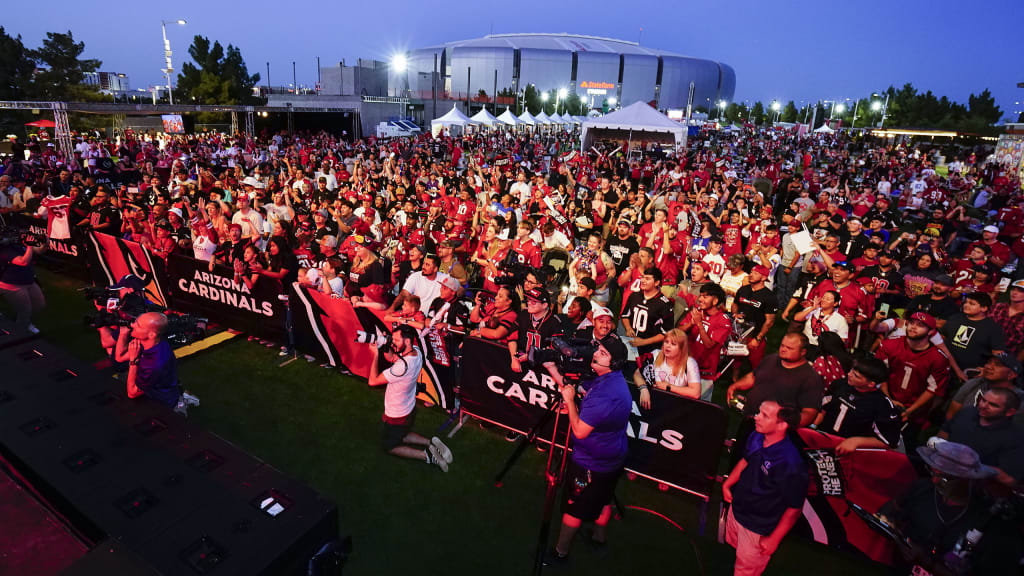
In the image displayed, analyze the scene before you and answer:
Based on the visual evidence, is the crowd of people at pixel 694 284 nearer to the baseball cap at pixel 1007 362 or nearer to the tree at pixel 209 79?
the baseball cap at pixel 1007 362

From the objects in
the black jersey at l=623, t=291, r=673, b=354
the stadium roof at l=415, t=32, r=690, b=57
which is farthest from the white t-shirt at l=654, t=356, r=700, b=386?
the stadium roof at l=415, t=32, r=690, b=57

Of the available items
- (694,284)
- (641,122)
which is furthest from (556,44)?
(694,284)

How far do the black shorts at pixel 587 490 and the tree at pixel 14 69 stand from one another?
153 feet

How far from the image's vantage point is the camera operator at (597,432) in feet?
12.5

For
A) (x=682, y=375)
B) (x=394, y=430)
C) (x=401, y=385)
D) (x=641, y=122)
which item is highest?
(x=641, y=122)

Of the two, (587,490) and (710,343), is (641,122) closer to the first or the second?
(710,343)

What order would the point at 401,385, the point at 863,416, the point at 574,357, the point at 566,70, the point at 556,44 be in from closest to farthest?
the point at 574,357 → the point at 863,416 → the point at 401,385 → the point at 566,70 → the point at 556,44

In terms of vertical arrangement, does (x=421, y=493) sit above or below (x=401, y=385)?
below

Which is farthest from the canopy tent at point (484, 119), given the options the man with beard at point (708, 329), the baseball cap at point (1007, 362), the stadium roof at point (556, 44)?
the stadium roof at point (556, 44)

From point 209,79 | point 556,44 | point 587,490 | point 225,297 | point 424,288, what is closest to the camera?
point 587,490

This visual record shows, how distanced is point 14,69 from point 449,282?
4472cm

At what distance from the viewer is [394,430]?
215 inches

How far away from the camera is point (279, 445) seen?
5.94 m

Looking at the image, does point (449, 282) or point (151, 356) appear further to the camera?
point (449, 282)
